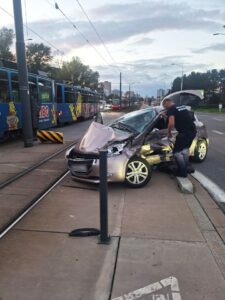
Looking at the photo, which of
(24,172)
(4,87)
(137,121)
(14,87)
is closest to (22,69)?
(4,87)

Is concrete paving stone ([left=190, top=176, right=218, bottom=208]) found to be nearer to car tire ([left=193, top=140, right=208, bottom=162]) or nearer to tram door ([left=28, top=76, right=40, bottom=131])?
car tire ([left=193, top=140, right=208, bottom=162])

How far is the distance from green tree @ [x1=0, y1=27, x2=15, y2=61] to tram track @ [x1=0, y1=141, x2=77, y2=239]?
54692 millimetres

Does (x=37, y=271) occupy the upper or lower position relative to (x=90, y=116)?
upper

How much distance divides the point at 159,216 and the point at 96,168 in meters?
1.87

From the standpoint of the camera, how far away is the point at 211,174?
877 centimetres

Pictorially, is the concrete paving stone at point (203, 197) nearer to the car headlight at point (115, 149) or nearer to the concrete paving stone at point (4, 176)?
the car headlight at point (115, 149)

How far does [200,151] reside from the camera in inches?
399

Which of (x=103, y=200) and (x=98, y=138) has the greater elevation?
(x=98, y=138)

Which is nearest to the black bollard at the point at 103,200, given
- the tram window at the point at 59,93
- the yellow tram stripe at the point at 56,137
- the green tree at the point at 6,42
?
the yellow tram stripe at the point at 56,137

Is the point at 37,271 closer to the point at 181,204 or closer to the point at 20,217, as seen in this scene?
the point at 20,217

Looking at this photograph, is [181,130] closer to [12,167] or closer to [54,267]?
[12,167]

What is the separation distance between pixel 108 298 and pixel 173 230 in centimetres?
184

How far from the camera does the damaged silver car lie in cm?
718

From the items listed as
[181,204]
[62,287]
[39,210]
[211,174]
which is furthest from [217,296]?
[211,174]
